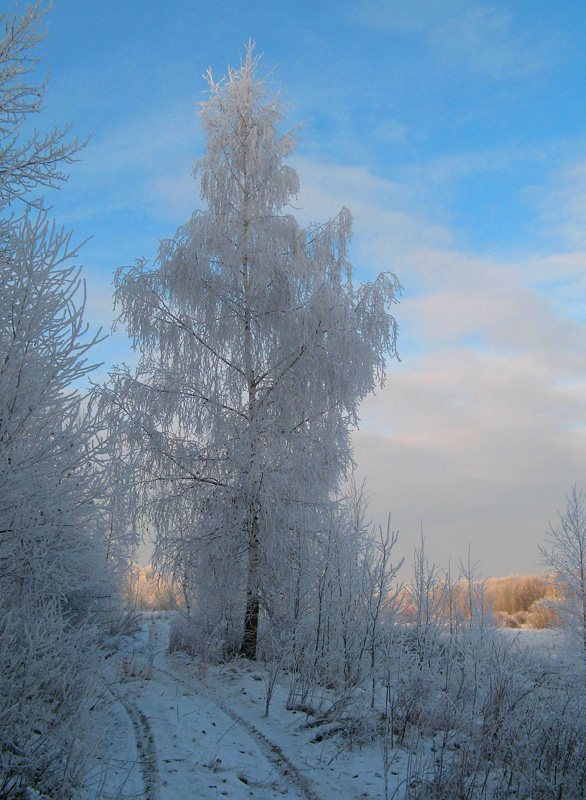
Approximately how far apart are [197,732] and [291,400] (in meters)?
4.71

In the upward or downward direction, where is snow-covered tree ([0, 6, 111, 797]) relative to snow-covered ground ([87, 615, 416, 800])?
upward

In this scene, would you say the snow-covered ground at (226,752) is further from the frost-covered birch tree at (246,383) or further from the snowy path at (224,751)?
the frost-covered birch tree at (246,383)

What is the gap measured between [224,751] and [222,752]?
0.04 m

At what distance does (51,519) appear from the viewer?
12.3 ft

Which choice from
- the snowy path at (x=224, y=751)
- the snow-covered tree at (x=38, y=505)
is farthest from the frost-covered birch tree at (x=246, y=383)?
the snow-covered tree at (x=38, y=505)

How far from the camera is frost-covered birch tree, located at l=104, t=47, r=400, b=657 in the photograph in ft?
26.5

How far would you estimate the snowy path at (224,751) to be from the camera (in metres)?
4.05

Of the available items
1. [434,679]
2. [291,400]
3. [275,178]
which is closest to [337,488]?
[291,400]

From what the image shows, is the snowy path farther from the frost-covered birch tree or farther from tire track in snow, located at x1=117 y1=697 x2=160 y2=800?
the frost-covered birch tree

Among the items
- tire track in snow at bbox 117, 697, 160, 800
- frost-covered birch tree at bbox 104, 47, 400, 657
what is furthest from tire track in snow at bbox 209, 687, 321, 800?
frost-covered birch tree at bbox 104, 47, 400, 657

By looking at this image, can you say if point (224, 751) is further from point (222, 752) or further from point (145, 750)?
point (145, 750)

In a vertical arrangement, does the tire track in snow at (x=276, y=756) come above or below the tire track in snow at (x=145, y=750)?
below

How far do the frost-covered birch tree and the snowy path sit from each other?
1.82 meters

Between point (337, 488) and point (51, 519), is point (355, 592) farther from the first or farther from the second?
point (51, 519)
